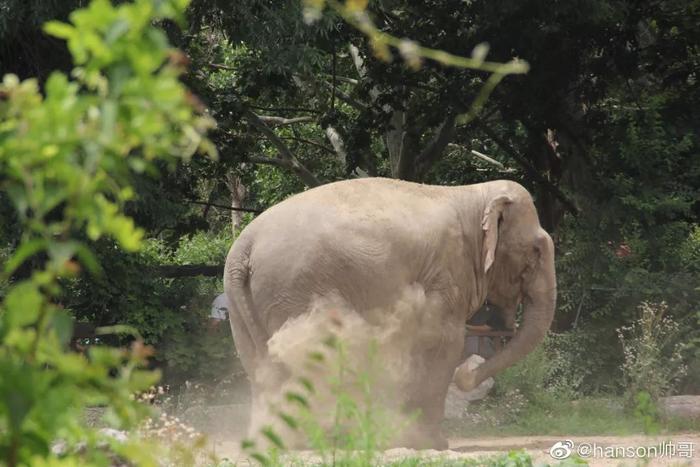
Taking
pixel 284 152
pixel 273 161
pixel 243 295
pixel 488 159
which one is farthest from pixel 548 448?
pixel 488 159

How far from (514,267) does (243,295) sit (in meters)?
2.39

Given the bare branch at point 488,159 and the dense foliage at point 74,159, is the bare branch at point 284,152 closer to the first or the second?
the bare branch at point 488,159

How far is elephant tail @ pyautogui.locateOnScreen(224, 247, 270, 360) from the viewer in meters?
9.99

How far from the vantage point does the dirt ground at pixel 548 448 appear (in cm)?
845

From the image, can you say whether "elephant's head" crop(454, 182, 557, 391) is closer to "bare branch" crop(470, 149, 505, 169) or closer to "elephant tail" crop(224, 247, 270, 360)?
"elephant tail" crop(224, 247, 270, 360)

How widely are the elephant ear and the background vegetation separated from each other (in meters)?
2.36

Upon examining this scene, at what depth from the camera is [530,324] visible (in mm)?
11133

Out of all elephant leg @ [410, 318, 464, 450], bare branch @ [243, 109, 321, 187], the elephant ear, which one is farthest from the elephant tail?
bare branch @ [243, 109, 321, 187]

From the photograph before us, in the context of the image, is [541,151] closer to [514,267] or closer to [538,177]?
[538,177]

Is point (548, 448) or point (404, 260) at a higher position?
point (404, 260)

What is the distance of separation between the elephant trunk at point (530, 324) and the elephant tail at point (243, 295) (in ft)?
6.58

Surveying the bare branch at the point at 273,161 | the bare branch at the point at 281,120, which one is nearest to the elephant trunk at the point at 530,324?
the bare branch at the point at 273,161

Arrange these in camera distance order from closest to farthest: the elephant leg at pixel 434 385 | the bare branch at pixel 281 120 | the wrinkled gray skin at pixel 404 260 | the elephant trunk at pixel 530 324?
1. the wrinkled gray skin at pixel 404 260
2. the elephant leg at pixel 434 385
3. the elephant trunk at pixel 530 324
4. the bare branch at pixel 281 120

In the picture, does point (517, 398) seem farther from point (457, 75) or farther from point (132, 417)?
point (132, 417)
